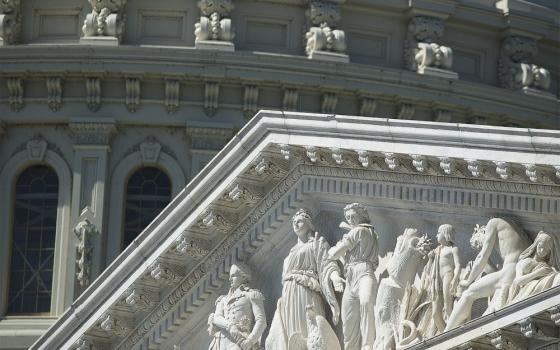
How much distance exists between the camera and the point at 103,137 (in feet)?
246

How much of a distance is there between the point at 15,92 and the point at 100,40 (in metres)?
2.45

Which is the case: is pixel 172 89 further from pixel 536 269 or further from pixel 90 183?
pixel 536 269

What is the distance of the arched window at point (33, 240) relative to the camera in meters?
74.9

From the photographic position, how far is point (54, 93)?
75.1m

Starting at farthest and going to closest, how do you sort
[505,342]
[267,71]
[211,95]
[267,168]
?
1. [211,95]
2. [267,71]
3. [267,168]
4. [505,342]

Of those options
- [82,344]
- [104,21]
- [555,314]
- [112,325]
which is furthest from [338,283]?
[104,21]

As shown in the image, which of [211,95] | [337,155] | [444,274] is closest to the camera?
[444,274]

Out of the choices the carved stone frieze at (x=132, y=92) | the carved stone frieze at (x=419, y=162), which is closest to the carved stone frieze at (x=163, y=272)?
the carved stone frieze at (x=419, y=162)

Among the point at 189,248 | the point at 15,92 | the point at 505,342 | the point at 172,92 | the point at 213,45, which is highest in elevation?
the point at 213,45

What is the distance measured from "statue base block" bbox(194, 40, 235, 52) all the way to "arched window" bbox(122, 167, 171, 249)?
314 cm

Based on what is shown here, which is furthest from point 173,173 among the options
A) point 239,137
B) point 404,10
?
point 239,137

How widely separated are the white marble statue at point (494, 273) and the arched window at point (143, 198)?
23.6 m

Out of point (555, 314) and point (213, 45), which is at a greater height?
point (213, 45)

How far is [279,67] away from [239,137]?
18.8m
